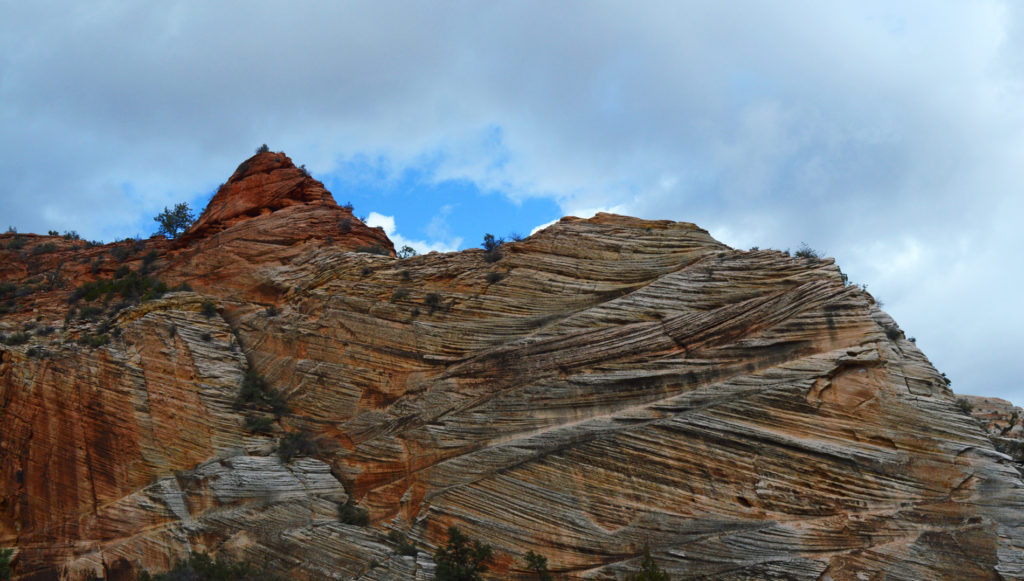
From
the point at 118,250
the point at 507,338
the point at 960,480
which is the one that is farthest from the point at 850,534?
the point at 118,250

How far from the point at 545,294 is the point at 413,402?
18.5 ft

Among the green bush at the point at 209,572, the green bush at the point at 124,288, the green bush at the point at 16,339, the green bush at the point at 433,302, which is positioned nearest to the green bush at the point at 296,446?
the green bush at the point at 209,572

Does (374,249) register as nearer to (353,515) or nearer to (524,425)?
(353,515)

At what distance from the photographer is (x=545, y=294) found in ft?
77.8

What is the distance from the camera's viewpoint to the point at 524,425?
21.2m

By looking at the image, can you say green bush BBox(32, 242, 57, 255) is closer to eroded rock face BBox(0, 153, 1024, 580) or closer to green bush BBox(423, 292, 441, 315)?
eroded rock face BBox(0, 153, 1024, 580)

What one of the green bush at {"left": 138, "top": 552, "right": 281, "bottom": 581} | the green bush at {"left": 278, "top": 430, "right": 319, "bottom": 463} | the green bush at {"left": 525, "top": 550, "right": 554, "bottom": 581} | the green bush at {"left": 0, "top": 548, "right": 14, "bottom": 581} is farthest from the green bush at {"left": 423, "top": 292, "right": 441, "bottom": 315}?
the green bush at {"left": 0, "top": 548, "right": 14, "bottom": 581}

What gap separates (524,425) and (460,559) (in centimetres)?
422

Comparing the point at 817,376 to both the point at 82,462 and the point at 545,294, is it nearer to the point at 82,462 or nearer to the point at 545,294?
the point at 545,294

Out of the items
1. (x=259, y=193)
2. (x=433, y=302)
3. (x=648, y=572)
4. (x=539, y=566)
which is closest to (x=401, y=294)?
(x=433, y=302)

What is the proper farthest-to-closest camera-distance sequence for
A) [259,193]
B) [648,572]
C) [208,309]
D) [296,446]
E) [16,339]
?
[259,193] < [208,309] < [16,339] < [296,446] < [648,572]

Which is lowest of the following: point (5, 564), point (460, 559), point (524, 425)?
point (5, 564)

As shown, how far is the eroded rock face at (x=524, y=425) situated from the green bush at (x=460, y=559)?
1.64ft

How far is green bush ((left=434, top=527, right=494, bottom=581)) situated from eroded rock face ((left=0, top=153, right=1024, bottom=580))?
1.64 ft
